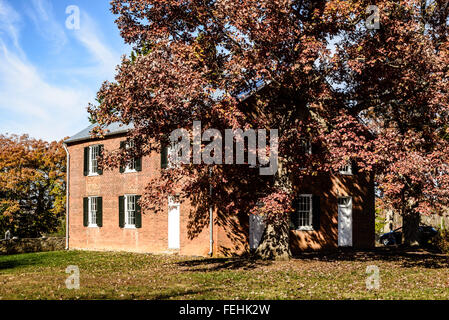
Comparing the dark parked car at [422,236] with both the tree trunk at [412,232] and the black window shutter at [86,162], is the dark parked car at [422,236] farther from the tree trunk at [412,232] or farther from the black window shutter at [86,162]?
the black window shutter at [86,162]

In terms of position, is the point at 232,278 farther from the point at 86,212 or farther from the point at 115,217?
the point at 86,212

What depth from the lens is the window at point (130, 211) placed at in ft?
76.1

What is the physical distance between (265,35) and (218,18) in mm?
2149

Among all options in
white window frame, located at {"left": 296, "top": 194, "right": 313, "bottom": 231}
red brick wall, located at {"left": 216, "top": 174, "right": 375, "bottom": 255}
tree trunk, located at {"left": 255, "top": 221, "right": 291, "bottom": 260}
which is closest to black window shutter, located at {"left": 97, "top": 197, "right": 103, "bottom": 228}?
red brick wall, located at {"left": 216, "top": 174, "right": 375, "bottom": 255}

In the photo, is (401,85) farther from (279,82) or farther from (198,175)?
(198,175)

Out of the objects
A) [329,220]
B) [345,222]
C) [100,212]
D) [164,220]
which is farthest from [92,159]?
[345,222]

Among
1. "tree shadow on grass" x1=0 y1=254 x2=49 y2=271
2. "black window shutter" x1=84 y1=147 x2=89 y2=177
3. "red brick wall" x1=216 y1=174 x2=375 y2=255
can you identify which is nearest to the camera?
"tree shadow on grass" x1=0 y1=254 x2=49 y2=271

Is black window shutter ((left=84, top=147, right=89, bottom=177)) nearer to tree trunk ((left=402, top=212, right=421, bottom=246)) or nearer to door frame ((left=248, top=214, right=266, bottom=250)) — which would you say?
door frame ((left=248, top=214, right=266, bottom=250))

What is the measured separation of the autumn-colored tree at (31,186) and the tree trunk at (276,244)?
20018mm

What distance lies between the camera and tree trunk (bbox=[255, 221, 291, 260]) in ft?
57.1

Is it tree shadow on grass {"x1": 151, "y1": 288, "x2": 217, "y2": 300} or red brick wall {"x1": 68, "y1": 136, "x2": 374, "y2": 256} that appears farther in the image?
red brick wall {"x1": 68, "y1": 136, "x2": 374, "y2": 256}

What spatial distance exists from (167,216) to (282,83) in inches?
350

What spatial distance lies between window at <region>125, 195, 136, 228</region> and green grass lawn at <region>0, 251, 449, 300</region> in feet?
10.8

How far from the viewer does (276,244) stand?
1742 cm
